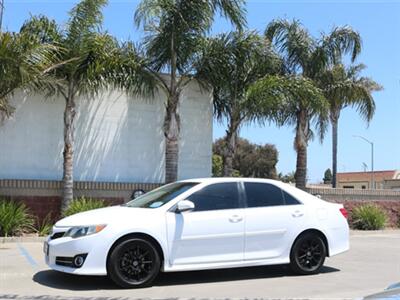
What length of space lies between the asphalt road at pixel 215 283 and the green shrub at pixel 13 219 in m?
2.98

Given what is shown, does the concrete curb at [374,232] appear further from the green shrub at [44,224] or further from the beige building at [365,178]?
the beige building at [365,178]

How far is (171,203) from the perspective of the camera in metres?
8.73

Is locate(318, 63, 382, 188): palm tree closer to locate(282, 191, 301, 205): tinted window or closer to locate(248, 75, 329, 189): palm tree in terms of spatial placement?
locate(248, 75, 329, 189): palm tree

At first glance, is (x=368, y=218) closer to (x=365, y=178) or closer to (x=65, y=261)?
(x=65, y=261)

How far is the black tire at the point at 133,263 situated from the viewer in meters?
8.13

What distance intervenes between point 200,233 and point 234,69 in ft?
30.9

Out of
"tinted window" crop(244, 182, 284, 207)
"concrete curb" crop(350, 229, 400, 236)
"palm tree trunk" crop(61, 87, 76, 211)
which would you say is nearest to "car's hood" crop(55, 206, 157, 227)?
"tinted window" crop(244, 182, 284, 207)

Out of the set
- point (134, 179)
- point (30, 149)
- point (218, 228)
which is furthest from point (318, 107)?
point (218, 228)

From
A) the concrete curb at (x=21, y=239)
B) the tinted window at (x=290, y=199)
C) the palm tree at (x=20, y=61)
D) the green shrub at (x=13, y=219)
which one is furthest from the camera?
the green shrub at (x=13, y=219)

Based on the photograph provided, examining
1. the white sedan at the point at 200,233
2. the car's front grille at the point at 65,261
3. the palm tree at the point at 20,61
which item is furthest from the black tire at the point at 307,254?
the palm tree at the point at 20,61

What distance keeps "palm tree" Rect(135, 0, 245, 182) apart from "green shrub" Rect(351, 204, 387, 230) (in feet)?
23.7

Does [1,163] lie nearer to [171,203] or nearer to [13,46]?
[13,46]

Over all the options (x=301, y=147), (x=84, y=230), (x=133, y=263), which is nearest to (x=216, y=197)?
(x=133, y=263)

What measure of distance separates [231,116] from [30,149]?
6136 millimetres
